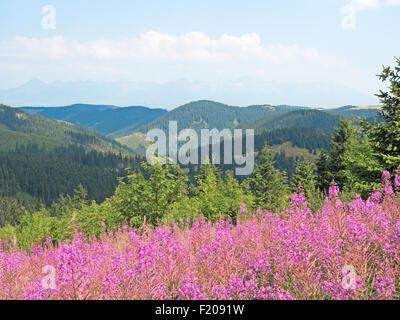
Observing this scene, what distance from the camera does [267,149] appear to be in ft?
164

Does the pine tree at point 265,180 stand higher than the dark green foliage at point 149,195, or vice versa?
the dark green foliage at point 149,195

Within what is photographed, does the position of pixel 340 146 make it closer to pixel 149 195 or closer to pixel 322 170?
pixel 322 170

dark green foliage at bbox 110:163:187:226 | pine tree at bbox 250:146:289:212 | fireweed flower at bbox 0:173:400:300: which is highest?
fireweed flower at bbox 0:173:400:300

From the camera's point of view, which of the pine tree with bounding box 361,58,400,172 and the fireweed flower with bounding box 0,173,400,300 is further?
the pine tree with bounding box 361,58,400,172

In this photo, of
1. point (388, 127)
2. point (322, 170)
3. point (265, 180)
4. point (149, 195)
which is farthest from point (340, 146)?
point (149, 195)

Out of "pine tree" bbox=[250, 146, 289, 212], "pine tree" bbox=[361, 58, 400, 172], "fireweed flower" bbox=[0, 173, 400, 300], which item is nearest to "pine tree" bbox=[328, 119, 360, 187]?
"pine tree" bbox=[250, 146, 289, 212]

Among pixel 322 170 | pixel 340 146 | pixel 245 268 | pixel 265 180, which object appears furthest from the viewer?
pixel 265 180

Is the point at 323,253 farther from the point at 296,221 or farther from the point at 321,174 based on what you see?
the point at 321,174

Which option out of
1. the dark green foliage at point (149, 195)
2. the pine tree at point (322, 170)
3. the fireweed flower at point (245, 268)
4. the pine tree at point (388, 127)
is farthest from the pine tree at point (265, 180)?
the fireweed flower at point (245, 268)

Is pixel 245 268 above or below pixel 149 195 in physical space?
above

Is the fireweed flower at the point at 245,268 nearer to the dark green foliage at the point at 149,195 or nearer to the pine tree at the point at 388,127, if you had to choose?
the dark green foliage at the point at 149,195

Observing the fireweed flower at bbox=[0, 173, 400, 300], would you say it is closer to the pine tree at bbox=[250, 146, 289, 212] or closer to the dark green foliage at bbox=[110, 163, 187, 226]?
the dark green foliage at bbox=[110, 163, 187, 226]
